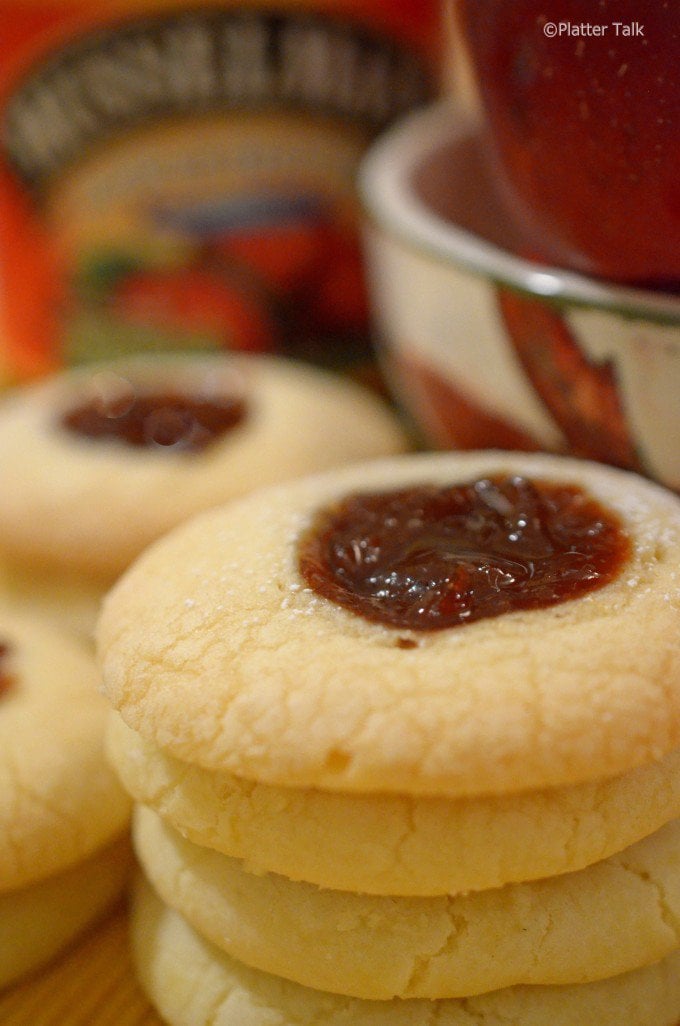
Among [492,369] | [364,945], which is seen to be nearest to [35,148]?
[492,369]

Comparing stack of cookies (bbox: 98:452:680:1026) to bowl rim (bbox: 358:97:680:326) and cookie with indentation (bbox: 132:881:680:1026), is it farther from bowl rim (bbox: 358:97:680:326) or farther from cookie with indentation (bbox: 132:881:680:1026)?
bowl rim (bbox: 358:97:680:326)

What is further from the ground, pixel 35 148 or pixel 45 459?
pixel 35 148

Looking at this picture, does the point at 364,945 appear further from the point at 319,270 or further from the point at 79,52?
the point at 79,52

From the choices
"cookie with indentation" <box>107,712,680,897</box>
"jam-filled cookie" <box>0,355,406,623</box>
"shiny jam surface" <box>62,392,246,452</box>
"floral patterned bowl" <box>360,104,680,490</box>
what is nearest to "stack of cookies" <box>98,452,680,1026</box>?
"cookie with indentation" <box>107,712,680,897</box>

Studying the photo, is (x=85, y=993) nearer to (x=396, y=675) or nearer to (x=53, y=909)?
(x=53, y=909)

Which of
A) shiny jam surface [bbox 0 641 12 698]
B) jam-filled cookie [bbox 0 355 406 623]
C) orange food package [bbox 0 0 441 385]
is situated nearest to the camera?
shiny jam surface [bbox 0 641 12 698]

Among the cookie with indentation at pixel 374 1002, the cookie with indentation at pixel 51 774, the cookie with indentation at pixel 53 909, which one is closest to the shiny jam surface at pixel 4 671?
the cookie with indentation at pixel 51 774

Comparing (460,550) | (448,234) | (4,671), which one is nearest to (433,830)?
(460,550)

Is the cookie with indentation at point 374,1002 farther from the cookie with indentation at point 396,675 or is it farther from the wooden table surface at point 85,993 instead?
the cookie with indentation at point 396,675
